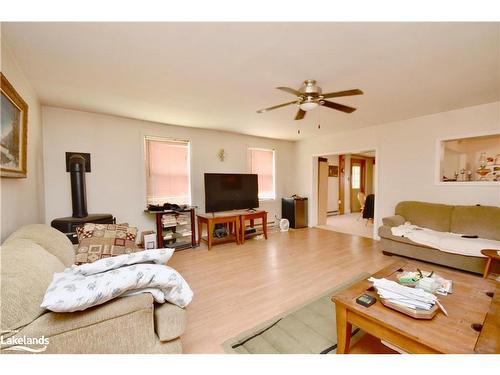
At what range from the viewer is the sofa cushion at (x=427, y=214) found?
3.43 metres

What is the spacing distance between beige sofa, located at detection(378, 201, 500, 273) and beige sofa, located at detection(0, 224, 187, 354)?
3.41 metres

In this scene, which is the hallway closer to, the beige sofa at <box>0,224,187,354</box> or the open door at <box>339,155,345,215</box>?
the open door at <box>339,155,345,215</box>

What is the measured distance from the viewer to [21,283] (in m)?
1.02

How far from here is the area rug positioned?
158cm

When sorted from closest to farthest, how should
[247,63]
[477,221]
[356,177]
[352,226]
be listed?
[247,63], [477,221], [352,226], [356,177]

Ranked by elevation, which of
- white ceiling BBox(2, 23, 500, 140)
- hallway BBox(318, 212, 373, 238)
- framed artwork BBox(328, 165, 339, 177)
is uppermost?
white ceiling BBox(2, 23, 500, 140)

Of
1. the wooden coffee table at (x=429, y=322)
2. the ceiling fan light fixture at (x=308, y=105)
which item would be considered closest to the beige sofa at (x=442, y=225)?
the wooden coffee table at (x=429, y=322)

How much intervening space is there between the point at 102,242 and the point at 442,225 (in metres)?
4.59

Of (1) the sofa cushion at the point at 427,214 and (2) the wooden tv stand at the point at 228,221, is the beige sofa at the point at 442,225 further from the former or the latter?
(2) the wooden tv stand at the point at 228,221

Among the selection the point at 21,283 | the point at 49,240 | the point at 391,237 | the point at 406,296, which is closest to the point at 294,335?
the point at 406,296

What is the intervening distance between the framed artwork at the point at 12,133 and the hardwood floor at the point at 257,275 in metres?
1.85

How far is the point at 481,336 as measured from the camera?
1110 millimetres

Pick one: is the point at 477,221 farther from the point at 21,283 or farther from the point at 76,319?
the point at 21,283

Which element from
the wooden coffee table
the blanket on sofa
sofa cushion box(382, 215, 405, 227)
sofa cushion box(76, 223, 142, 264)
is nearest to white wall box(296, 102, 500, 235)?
sofa cushion box(382, 215, 405, 227)
